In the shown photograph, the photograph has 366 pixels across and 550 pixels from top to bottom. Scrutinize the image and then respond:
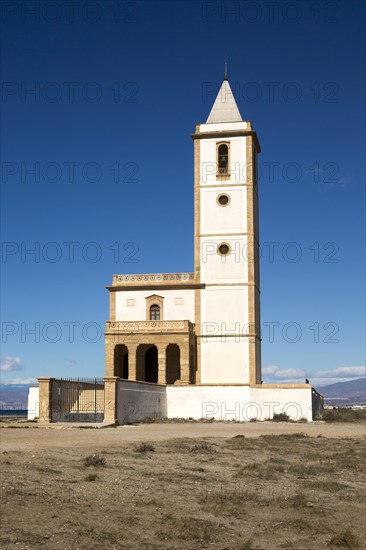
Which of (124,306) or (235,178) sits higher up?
(235,178)

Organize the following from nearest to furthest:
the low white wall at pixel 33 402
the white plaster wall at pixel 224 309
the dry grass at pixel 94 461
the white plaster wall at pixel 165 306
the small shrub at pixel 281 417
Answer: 1. the dry grass at pixel 94 461
2. the small shrub at pixel 281 417
3. the low white wall at pixel 33 402
4. the white plaster wall at pixel 224 309
5. the white plaster wall at pixel 165 306

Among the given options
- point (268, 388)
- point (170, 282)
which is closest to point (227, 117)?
point (170, 282)

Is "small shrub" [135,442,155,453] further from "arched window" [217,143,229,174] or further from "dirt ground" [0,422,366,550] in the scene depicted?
"arched window" [217,143,229,174]

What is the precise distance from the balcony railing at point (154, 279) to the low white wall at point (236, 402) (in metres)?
8.16

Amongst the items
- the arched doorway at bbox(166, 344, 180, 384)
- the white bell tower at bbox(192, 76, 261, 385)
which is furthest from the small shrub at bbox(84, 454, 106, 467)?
the arched doorway at bbox(166, 344, 180, 384)

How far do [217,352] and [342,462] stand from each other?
2605cm

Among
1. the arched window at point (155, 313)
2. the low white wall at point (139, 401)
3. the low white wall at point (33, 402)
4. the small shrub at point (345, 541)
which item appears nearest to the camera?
the small shrub at point (345, 541)

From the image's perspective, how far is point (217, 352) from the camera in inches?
1779

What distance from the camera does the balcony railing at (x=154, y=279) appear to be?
153ft

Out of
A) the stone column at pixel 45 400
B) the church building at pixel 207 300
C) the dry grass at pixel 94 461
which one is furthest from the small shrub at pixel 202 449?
the church building at pixel 207 300

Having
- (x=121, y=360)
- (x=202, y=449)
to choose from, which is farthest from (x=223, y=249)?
(x=202, y=449)

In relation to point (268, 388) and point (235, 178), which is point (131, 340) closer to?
point (268, 388)

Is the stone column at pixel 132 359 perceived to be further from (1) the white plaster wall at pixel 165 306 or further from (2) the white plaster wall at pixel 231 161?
(2) the white plaster wall at pixel 231 161

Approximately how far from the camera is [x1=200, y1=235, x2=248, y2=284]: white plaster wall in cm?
4612
